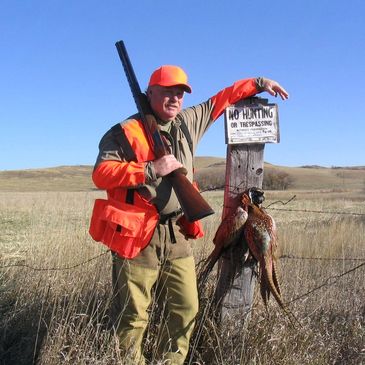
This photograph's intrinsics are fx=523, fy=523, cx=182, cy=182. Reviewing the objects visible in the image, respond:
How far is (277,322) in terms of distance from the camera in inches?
156

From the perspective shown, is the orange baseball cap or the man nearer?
the man


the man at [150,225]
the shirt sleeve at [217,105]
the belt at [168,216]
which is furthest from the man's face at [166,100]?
the belt at [168,216]

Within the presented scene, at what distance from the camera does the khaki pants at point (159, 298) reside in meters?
3.68

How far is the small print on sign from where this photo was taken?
4.17 m

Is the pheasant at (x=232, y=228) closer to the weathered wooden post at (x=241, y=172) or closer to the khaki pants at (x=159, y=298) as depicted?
the weathered wooden post at (x=241, y=172)

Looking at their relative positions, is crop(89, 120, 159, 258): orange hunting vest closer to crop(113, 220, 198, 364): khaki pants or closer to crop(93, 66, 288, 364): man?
crop(93, 66, 288, 364): man

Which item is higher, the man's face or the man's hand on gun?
the man's face

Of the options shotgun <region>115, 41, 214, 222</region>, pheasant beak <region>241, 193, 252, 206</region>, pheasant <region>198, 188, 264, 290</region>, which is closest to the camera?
shotgun <region>115, 41, 214, 222</region>

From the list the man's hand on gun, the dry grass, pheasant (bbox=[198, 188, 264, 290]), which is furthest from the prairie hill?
the man's hand on gun

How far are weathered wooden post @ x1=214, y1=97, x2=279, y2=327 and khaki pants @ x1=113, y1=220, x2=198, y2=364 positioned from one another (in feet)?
1.15

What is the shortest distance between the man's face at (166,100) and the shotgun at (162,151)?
6cm

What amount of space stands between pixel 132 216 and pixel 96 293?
4.40 feet

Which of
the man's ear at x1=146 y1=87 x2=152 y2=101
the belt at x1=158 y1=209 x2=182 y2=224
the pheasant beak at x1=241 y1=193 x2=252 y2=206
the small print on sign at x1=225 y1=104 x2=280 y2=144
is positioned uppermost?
the man's ear at x1=146 y1=87 x2=152 y2=101

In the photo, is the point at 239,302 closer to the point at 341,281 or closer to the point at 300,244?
the point at 341,281
